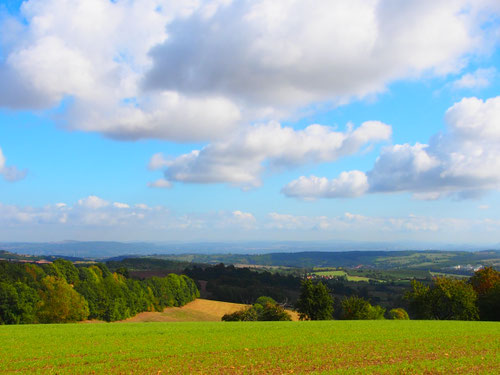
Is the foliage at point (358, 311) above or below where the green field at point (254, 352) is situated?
below

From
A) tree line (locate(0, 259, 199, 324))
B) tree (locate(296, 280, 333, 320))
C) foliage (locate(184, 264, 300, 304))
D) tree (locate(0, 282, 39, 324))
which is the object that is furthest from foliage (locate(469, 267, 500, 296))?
tree (locate(0, 282, 39, 324))

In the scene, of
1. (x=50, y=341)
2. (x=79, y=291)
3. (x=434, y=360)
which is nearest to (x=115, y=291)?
(x=79, y=291)

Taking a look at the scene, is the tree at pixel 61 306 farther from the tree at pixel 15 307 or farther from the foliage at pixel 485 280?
the foliage at pixel 485 280

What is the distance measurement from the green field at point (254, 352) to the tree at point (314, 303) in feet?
101

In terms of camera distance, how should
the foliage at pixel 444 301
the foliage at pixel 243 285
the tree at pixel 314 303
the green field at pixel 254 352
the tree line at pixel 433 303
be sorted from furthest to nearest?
1. the foliage at pixel 243 285
2. the tree at pixel 314 303
3. the tree line at pixel 433 303
4. the foliage at pixel 444 301
5. the green field at pixel 254 352

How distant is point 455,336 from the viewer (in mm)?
33969

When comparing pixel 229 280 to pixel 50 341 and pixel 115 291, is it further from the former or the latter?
pixel 50 341

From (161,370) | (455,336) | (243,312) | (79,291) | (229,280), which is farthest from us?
(229,280)

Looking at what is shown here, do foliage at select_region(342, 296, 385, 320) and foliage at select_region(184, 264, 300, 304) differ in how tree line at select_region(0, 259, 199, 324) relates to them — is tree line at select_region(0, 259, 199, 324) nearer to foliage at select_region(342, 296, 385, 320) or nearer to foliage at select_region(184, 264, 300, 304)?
foliage at select_region(184, 264, 300, 304)

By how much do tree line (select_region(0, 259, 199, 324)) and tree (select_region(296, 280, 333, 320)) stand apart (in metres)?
43.4

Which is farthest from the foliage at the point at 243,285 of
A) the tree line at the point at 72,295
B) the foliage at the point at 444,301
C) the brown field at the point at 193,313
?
the foliage at the point at 444,301

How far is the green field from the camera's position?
21.5 m

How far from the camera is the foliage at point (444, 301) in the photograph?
6387cm

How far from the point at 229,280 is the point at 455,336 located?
146299mm
